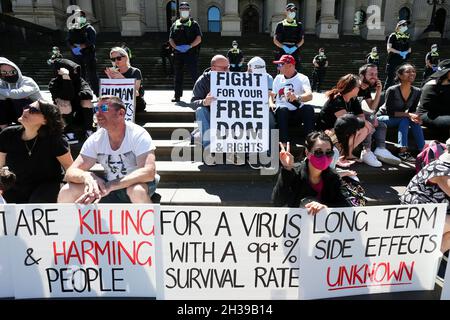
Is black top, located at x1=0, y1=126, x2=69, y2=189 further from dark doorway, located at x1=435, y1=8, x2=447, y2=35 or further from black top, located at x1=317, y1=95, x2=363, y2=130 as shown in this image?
dark doorway, located at x1=435, y1=8, x2=447, y2=35

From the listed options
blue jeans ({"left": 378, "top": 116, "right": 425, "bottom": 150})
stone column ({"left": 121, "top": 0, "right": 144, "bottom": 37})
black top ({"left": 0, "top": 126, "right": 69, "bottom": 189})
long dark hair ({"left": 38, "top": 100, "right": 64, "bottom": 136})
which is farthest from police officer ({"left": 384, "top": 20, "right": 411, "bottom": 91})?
stone column ({"left": 121, "top": 0, "right": 144, "bottom": 37})

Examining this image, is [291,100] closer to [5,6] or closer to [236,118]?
[236,118]

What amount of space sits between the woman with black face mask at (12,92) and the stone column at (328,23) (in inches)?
959

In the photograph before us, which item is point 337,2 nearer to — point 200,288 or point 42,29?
point 42,29

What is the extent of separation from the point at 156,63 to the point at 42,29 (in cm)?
937

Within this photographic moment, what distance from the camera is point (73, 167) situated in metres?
2.93

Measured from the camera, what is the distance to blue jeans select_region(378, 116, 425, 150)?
4.74m

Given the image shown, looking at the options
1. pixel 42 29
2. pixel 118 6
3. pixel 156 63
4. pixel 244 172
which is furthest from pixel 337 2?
pixel 244 172

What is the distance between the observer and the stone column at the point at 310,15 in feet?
94.0

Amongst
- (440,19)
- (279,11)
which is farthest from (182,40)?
(440,19)

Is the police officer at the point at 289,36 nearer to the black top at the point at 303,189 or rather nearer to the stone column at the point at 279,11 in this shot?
the black top at the point at 303,189

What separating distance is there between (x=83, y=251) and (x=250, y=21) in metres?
31.6

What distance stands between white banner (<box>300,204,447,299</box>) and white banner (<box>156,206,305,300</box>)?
14cm

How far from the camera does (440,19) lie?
30.2m
